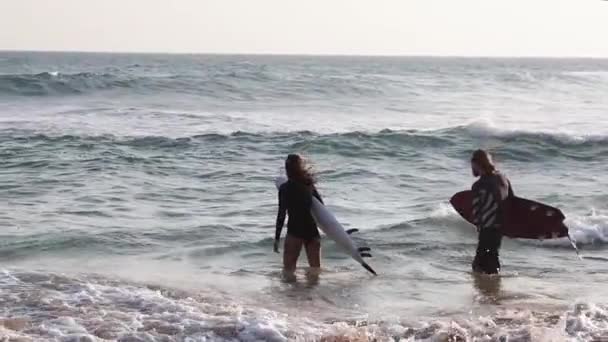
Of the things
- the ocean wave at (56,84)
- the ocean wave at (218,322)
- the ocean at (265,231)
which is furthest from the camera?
the ocean wave at (56,84)

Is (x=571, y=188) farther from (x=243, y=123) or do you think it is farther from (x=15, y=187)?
(x=243, y=123)

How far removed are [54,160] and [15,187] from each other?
361 centimetres

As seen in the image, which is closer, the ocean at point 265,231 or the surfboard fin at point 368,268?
the ocean at point 265,231

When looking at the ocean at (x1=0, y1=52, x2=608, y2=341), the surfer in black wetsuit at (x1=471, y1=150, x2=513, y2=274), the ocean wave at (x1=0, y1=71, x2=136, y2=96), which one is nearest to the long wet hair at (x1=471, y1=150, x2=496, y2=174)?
the surfer in black wetsuit at (x1=471, y1=150, x2=513, y2=274)

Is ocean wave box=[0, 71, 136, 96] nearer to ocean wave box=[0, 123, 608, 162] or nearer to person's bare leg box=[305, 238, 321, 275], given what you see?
ocean wave box=[0, 123, 608, 162]

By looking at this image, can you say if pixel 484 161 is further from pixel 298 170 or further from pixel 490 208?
pixel 298 170

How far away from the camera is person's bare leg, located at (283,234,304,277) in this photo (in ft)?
30.0

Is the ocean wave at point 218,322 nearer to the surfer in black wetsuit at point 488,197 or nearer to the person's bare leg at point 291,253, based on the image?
the surfer in black wetsuit at point 488,197

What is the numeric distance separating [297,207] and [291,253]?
0.61m

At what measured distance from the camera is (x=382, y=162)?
19391 mm

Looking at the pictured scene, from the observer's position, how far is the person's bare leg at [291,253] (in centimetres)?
916

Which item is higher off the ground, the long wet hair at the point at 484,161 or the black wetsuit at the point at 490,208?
the long wet hair at the point at 484,161

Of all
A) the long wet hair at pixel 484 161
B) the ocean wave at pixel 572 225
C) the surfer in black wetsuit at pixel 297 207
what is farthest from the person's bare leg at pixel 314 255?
the ocean wave at pixel 572 225

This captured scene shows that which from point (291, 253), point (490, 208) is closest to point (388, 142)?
point (291, 253)
